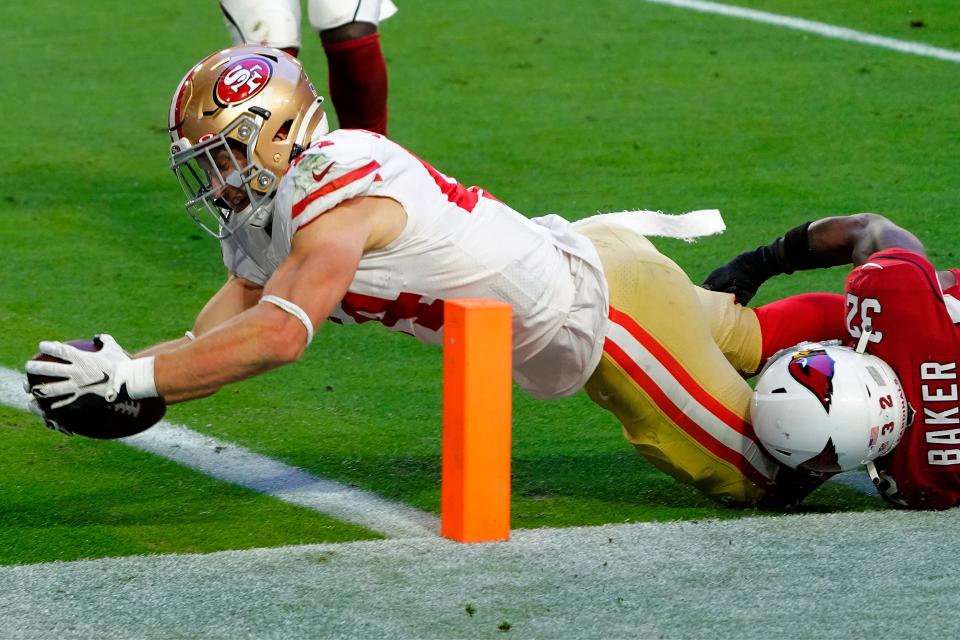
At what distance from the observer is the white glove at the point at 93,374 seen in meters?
3.07

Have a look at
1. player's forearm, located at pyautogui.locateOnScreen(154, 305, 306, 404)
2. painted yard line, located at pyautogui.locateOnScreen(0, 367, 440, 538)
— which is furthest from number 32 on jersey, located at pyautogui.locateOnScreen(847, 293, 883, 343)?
player's forearm, located at pyautogui.locateOnScreen(154, 305, 306, 404)

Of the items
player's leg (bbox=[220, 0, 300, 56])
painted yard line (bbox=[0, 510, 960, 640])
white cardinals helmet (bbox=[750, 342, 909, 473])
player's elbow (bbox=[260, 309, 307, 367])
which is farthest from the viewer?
player's leg (bbox=[220, 0, 300, 56])

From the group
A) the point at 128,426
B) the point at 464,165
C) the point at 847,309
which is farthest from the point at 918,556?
the point at 464,165

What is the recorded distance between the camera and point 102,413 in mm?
3115

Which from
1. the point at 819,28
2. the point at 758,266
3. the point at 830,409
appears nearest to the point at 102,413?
the point at 830,409

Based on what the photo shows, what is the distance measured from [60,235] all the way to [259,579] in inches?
135

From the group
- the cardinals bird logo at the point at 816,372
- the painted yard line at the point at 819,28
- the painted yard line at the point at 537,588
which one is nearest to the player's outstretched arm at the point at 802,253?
the cardinals bird logo at the point at 816,372

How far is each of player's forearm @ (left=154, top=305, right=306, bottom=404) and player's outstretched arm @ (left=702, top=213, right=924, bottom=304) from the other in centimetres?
142

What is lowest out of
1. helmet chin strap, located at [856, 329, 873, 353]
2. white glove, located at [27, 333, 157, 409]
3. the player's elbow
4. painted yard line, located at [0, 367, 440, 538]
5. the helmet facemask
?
painted yard line, located at [0, 367, 440, 538]

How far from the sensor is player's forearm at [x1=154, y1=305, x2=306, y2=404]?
3.02 m

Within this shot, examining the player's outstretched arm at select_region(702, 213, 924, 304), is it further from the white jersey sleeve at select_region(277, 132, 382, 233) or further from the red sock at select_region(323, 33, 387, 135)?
the red sock at select_region(323, 33, 387, 135)

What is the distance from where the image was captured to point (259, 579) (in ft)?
9.86

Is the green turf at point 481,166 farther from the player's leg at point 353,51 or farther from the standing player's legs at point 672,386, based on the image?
the player's leg at point 353,51

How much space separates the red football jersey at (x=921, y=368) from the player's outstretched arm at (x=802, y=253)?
39 cm
